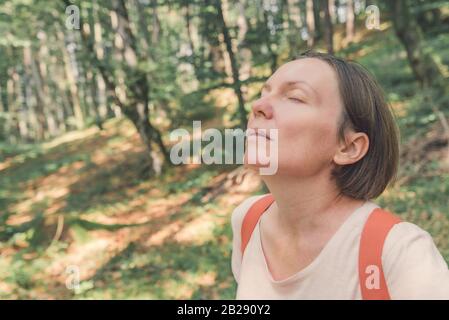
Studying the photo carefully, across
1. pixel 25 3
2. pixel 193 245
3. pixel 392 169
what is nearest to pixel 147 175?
pixel 193 245

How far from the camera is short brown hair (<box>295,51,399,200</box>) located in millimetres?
1233

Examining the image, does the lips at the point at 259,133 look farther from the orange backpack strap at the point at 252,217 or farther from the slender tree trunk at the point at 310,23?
the slender tree trunk at the point at 310,23

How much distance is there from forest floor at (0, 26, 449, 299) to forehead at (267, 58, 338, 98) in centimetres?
411

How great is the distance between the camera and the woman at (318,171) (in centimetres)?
114

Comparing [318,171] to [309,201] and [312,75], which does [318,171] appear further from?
[312,75]

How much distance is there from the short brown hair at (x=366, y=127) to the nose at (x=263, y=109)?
0.71ft

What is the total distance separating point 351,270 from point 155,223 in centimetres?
815

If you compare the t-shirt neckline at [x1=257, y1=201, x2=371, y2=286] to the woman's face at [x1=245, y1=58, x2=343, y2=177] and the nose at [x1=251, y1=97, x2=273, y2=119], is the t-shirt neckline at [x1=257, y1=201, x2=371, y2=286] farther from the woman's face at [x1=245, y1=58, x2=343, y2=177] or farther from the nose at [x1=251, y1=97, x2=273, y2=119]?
the nose at [x1=251, y1=97, x2=273, y2=119]

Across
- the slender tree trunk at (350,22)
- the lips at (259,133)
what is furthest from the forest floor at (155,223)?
the slender tree trunk at (350,22)

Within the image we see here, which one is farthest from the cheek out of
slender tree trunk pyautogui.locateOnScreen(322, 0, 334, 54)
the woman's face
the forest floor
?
slender tree trunk pyautogui.locateOnScreen(322, 0, 334, 54)

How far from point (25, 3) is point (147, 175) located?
712 cm

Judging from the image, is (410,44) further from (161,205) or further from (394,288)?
(394,288)

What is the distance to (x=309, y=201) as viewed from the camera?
126cm

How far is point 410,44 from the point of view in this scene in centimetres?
853
